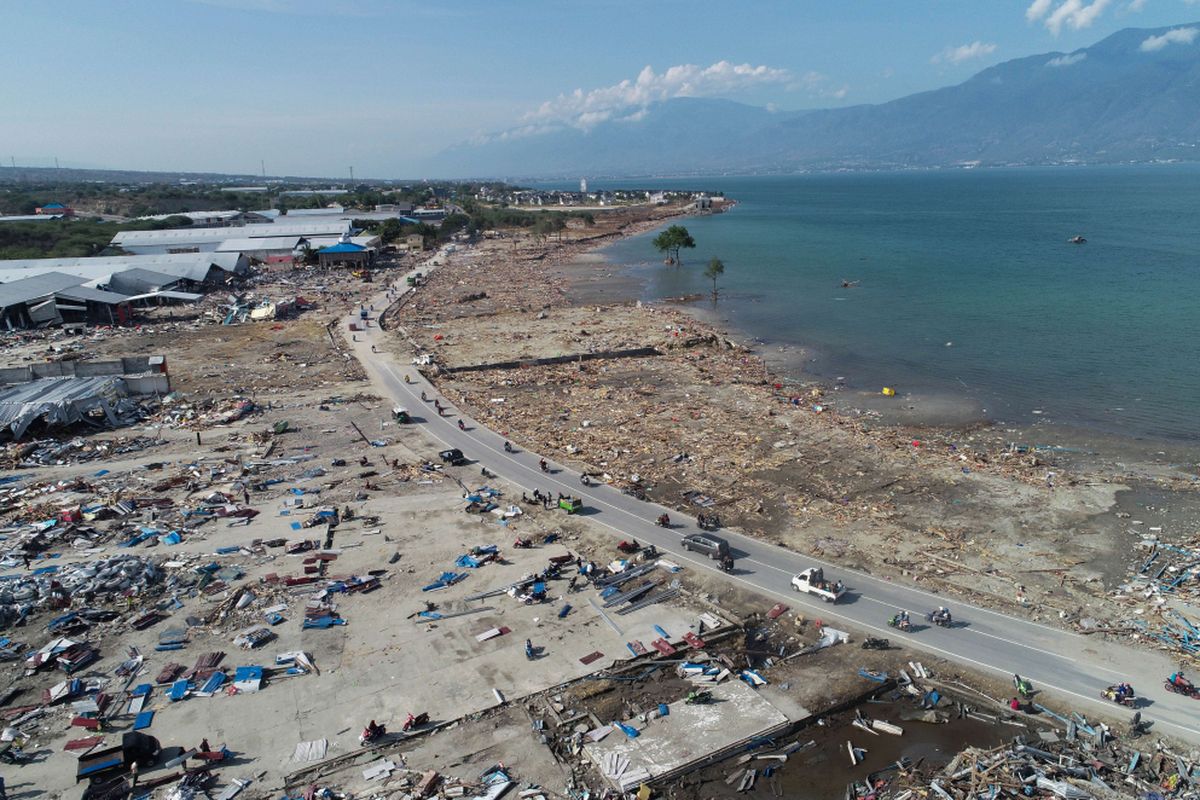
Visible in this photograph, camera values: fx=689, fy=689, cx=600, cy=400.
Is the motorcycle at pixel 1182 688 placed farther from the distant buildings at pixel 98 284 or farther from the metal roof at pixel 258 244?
the metal roof at pixel 258 244

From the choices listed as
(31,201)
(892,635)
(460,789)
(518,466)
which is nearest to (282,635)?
(460,789)

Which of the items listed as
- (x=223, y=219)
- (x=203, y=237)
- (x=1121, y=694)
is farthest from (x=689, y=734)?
(x=223, y=219)

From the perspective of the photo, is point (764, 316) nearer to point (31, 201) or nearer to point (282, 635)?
point (282, 635)

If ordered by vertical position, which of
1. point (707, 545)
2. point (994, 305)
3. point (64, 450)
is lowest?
point (707, 545)

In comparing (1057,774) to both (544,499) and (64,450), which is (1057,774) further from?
(64,450)

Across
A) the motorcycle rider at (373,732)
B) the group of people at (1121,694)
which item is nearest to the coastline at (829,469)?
the group of people at (1121,694)
